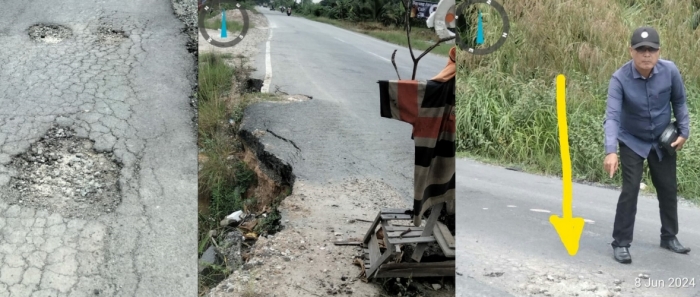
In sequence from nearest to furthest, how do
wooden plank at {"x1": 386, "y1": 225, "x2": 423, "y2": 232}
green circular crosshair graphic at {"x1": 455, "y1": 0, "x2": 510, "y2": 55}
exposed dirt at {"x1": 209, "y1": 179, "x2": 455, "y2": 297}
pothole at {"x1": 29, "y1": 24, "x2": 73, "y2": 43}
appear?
green circular crosshair graphic at {"x1": 455, "y1": 0, "x2": 510, "y2": 55} → exposed dirt at {"x1": 209, "y1": 179, "x2": 455, "y2": 297} → wooden plank at {"x1": 386, "y1": 225, "x2": 423, "y2": 232} → pothole at {"x1": 29, "y1": 24, "x2": 73, "y2": 43}

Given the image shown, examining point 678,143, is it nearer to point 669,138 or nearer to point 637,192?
point 669,138

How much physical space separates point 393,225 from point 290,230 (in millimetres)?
332

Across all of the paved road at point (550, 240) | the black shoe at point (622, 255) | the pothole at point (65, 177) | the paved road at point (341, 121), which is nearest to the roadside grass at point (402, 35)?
the paved road at point (341, 121)

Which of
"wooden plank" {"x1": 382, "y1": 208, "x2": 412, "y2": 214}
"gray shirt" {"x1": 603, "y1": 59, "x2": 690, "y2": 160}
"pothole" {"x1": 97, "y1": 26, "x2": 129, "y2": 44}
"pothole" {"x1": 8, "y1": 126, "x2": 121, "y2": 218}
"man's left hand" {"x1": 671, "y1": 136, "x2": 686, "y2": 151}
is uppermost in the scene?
"pothole" {"x1": 97, "y1": 26, "x2": 129, "y2": 44}

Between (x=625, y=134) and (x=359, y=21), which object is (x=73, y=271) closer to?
(x=359, y=21)

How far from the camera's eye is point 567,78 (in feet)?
4.89

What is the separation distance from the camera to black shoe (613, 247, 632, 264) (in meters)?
1.51

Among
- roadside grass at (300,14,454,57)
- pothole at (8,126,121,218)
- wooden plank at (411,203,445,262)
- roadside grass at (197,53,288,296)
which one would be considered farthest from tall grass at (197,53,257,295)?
wooden plank at (411,203,445,262)

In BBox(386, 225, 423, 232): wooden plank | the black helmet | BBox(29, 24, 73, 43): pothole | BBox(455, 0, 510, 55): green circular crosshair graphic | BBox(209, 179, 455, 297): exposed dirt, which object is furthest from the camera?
BBox(29, 24, 73, 43): pothole

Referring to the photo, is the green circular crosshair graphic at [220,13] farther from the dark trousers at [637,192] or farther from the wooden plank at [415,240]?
the dark trousers at [637,192]

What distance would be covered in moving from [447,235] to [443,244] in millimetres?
47

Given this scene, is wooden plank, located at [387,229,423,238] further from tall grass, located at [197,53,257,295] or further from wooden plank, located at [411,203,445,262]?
tall grass, located at [197,53,257,295]

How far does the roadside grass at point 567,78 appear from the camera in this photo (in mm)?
1462

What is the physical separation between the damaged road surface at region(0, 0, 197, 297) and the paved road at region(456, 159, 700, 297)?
2.89ft
